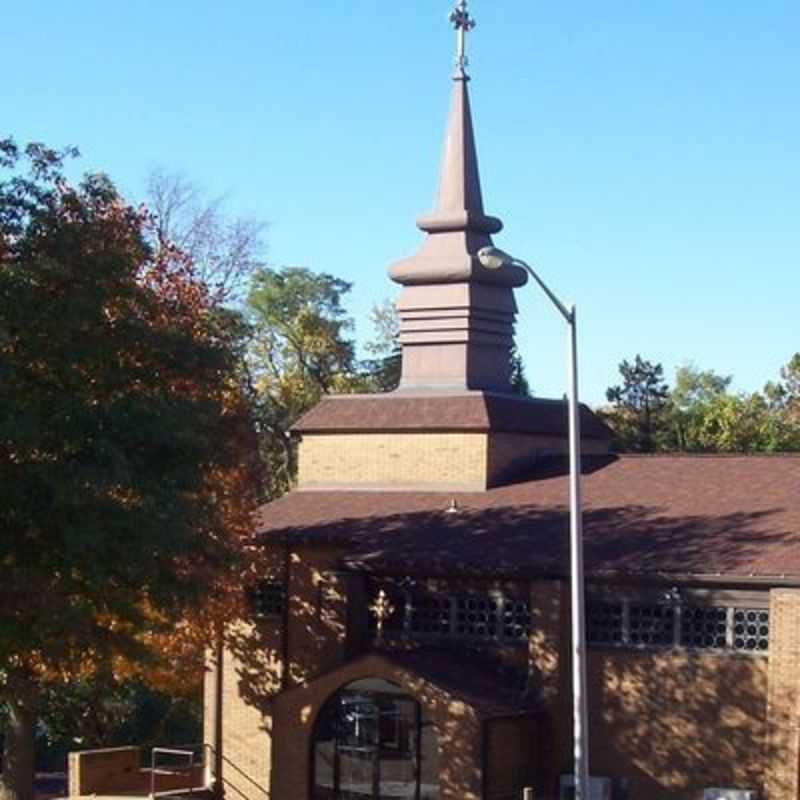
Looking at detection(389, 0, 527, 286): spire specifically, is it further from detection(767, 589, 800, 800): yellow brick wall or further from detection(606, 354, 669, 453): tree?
detection(606, 354, 669, 453): tree

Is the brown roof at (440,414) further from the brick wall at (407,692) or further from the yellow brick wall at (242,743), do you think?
the brick wall at (407,692)

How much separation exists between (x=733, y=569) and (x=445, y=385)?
990 centimetres

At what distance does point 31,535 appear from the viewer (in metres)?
24.7

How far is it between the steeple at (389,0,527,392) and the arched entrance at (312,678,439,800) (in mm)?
7936

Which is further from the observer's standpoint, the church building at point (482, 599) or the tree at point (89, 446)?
the church building at point (482, 599)

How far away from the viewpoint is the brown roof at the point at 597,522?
1145 inches

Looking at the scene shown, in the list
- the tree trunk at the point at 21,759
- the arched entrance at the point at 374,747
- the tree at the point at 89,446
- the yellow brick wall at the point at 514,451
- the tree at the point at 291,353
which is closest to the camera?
the tree at the point at 89,446

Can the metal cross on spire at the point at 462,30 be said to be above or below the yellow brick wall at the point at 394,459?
above

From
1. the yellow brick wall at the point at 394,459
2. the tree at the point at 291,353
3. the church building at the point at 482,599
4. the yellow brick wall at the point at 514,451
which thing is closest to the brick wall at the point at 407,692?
the church building at the point at 482,599

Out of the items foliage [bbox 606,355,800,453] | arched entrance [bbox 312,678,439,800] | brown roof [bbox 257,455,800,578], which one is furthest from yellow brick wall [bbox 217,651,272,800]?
foliage [bbox 606,355,800,453]

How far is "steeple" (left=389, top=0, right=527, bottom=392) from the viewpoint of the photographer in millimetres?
36312

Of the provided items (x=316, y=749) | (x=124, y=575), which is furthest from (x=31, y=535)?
(x=316, y=749)

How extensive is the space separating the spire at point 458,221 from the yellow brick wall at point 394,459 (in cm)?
342

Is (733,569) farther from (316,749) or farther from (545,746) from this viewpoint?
(316,749)
